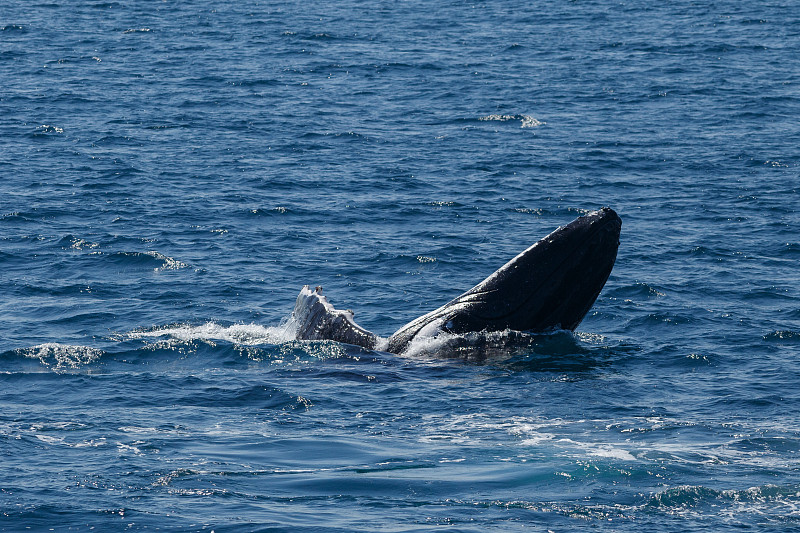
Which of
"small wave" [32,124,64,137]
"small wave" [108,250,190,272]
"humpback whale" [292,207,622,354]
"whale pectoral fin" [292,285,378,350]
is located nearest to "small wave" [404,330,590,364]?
"humpback whale" [292,207,622,354]

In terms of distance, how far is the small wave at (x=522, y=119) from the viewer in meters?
55.2

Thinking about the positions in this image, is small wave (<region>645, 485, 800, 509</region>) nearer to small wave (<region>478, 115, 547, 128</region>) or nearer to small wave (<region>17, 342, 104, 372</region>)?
small wave (<region>17, 342, 104, 372</region>)

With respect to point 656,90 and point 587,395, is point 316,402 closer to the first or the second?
point 587,395

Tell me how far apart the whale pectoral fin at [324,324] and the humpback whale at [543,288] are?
0.86 m

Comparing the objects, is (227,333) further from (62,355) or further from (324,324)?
(62,355)

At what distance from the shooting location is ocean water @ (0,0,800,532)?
1914 centimetres

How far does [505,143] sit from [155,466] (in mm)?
34201

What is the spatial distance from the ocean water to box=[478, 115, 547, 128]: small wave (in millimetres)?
239

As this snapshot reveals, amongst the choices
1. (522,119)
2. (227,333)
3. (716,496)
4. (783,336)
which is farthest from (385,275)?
(522,119)

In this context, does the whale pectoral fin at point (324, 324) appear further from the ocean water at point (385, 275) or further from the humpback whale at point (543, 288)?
the humpback whale at point (543, 288)

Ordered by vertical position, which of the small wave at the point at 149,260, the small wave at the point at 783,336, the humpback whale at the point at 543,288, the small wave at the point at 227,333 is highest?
the humpback whale at the point at 543,288

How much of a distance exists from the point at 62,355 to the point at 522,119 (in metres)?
33.2

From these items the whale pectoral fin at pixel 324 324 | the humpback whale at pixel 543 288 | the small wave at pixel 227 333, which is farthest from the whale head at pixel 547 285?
the small wave at pixel 227 333

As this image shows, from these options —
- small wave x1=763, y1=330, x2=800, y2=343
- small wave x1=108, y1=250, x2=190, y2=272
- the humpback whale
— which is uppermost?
the humpback whale
